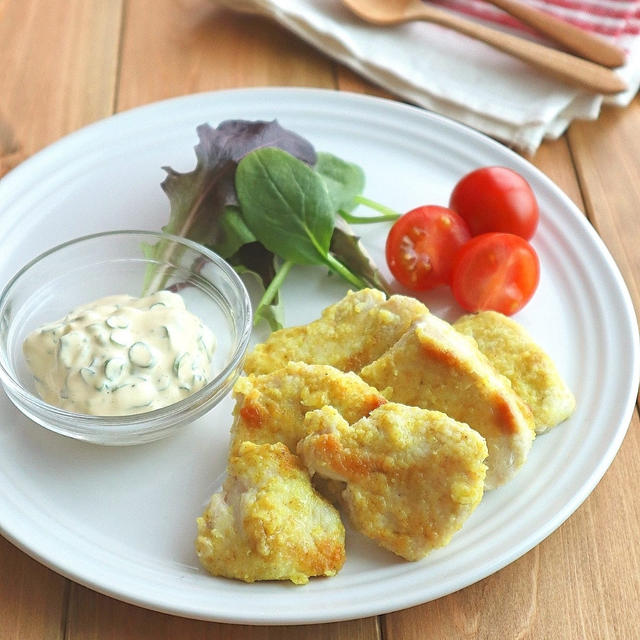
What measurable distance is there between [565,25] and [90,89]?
259cm

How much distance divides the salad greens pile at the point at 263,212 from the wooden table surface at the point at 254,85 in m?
1.08

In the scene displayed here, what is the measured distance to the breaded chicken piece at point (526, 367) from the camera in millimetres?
2938

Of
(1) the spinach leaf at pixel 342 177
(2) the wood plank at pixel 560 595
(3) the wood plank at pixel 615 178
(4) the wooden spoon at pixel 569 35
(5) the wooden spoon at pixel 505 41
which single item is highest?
(4) the wooden spoon at pixel 569 35

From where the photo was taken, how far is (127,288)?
3.49 meters

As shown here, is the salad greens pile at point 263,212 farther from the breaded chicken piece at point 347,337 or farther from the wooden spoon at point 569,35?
the wooden spoon at point 569,35

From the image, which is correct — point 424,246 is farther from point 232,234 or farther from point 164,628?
point 164,628

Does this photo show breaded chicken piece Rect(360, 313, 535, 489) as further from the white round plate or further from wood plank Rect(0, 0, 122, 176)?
wood plank Rect(0, 0, 122, 176)

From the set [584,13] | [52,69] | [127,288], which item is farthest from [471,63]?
[127,288]

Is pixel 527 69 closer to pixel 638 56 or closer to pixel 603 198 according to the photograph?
pixel 638 56

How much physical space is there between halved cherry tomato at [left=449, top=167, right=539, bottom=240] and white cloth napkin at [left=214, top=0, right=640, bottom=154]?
0.81m

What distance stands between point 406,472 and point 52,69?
3328mm

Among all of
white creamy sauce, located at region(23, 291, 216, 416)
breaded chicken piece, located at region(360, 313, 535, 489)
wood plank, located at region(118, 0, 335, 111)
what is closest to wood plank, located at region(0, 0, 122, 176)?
wood plank, located at region(118, 0, 335, 111)

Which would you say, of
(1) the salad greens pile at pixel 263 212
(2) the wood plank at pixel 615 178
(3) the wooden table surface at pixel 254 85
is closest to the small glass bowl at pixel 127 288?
(1) the salad greens pile at pixel 263 212

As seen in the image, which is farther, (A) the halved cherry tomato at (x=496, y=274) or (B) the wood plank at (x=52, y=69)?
(B) the wood plank at (x=52, y=69)
